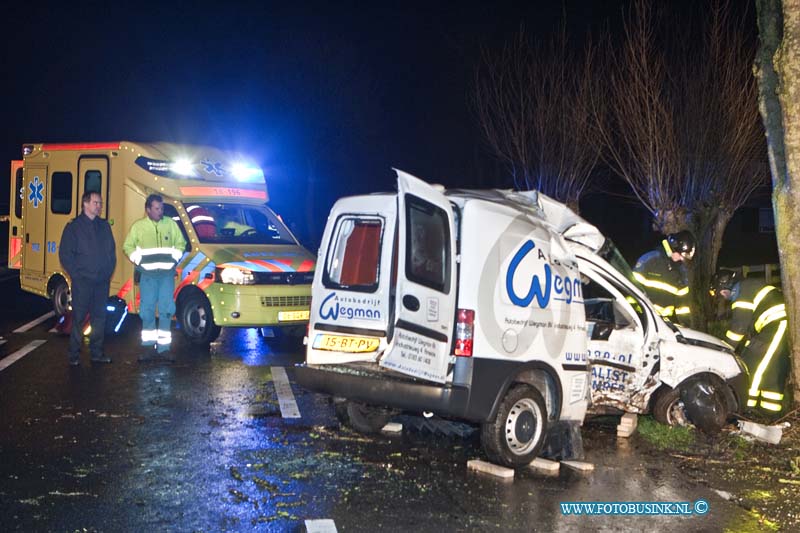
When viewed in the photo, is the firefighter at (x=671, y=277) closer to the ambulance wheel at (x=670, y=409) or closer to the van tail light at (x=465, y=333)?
the ambulance wheel at (x=670, y=409)

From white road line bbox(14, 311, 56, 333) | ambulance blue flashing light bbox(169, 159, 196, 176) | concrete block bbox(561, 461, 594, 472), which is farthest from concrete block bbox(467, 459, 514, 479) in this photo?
white road line bbox(14, 311, 56, 333)

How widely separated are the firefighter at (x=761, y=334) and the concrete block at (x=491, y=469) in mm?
3514

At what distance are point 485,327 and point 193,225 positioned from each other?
6624 millimetres

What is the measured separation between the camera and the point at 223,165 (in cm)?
1326

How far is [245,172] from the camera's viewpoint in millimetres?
13422

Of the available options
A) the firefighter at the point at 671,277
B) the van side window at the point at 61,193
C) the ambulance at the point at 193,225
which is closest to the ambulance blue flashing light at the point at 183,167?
the ambulance at the point at 193,225

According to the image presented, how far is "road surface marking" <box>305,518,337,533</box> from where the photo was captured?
17.6 ft

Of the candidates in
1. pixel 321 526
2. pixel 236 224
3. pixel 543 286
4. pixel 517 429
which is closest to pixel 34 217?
pixel 236 224

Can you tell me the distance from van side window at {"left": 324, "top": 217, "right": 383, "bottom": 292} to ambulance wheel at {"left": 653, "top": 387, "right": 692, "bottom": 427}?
9.93 feet

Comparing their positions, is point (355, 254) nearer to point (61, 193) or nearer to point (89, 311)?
point (89, 311)

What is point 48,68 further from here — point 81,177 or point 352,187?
point 81,177

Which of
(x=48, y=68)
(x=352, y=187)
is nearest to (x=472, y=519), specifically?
(x=352, y=187)

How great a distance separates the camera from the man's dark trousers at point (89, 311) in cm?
1046

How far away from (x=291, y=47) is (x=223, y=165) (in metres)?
22.7
